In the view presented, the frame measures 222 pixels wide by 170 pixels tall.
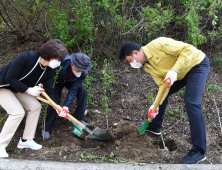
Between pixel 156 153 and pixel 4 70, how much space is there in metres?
2.37

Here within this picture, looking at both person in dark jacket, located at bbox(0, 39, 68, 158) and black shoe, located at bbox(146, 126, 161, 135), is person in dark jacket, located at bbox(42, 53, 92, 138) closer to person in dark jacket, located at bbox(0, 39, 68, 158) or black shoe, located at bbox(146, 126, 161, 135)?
person in dark jacket, located at bbox(0, 39, 68, 158)

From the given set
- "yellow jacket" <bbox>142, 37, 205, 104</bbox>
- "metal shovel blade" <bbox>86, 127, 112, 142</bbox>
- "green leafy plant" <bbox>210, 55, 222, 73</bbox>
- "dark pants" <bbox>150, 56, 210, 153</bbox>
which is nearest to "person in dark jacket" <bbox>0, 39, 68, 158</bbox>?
"metal shovel blade" <bbox>86, 127, 112, 142</bbox>

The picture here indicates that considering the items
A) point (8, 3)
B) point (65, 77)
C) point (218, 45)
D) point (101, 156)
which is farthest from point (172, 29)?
point (8, 3)

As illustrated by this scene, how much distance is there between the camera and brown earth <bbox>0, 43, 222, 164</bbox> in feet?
8.70

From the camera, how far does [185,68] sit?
2586 millimetres

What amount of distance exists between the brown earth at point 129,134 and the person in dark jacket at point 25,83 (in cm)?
29

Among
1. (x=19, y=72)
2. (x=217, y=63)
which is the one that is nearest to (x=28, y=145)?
(x=19, y=72)

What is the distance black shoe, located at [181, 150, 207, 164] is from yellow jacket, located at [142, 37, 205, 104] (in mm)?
1012

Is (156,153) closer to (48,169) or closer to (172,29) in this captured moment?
(48,169)

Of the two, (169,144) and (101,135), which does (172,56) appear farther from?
(101,135)

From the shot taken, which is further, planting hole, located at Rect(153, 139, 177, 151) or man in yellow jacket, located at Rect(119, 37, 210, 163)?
planting hole, located at Rect(153, 139, 177, 151)

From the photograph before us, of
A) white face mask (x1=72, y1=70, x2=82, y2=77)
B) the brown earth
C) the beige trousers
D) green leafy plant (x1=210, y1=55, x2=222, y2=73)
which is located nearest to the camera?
the beige trousers

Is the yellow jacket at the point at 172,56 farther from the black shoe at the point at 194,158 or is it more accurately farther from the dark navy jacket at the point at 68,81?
the dark navy jacket at the point at 68,81

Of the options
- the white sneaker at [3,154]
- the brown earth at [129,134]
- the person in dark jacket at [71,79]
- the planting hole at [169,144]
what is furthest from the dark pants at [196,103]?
the white sneaker at [3,154]
